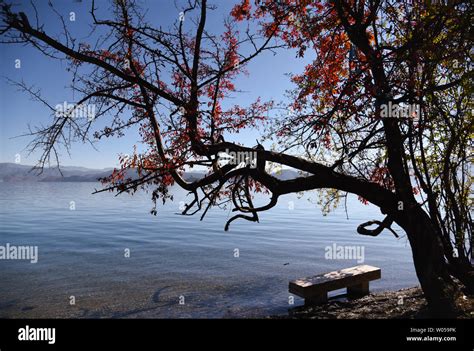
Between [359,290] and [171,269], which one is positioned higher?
[359,290]

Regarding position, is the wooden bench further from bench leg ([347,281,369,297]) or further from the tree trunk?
the tree trunk

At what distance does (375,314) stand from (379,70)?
602cm

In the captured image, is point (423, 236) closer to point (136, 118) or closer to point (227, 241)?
point (136, 118)

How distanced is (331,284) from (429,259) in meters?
3.72

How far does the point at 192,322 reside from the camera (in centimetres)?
587

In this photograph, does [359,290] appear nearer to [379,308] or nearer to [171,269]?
[379,308]

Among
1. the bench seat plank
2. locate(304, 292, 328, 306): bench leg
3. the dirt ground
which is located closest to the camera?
the dirt ground

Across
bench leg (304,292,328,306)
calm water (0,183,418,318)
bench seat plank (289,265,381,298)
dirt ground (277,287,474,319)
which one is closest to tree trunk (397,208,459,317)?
dirt ground (277,287,474,319)

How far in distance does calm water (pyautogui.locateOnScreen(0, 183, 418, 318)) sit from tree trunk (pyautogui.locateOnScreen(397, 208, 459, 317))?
472 centimetres

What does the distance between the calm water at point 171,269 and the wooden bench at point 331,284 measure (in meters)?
1.11

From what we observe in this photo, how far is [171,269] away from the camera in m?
16.0

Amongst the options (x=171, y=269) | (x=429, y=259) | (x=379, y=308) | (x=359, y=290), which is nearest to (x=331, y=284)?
(x=379, y=308)

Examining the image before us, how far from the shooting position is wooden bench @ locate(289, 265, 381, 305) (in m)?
9.88

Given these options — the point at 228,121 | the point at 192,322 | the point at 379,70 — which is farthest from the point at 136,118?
the point at 379,70
